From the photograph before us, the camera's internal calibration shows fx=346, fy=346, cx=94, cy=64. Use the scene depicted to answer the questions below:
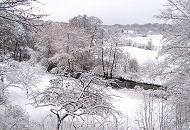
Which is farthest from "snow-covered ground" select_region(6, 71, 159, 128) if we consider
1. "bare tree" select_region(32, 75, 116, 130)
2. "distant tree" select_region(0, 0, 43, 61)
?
"distant tree" select_region(0, 0, 43, 61)

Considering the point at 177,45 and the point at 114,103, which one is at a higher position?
the point at 177,45

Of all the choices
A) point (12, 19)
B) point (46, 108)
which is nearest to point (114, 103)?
point (46, 108)

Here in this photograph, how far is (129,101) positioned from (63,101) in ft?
62.5

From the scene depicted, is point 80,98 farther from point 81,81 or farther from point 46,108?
point 46,108

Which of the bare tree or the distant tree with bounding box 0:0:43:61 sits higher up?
the distant tree with bounding box 0:0:43:61

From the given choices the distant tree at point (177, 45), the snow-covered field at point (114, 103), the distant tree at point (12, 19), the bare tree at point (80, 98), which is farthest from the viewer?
the snow-covered field at point (114, 103)

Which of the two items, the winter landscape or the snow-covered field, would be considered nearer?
the winter landscape

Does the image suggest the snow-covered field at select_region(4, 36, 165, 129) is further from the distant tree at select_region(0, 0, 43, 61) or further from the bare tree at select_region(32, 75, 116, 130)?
the distant tree at select_region(0, 0, 43, 61)

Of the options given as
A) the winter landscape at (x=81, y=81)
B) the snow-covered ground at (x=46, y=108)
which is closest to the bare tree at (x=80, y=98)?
the winter landscape at (x=81, y=81)

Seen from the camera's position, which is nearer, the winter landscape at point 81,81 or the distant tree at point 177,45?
the winter landscape at point 81,81

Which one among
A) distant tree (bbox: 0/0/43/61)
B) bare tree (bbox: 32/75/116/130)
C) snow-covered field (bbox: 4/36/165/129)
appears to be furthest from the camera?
snow-covered field (bbox: 4/36/165/129)

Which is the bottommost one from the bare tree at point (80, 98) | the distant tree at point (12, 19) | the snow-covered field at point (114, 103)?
the snow-covered field at point (114, 103)

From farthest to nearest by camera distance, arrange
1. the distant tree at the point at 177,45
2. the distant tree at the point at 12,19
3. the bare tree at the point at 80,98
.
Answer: the distant tree at the point at 177,45
the bare tree at the point at 80,98
the distant tree at the point at 12,19

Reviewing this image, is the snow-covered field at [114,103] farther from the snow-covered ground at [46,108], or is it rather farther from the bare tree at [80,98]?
the bare tree at [80,98]
